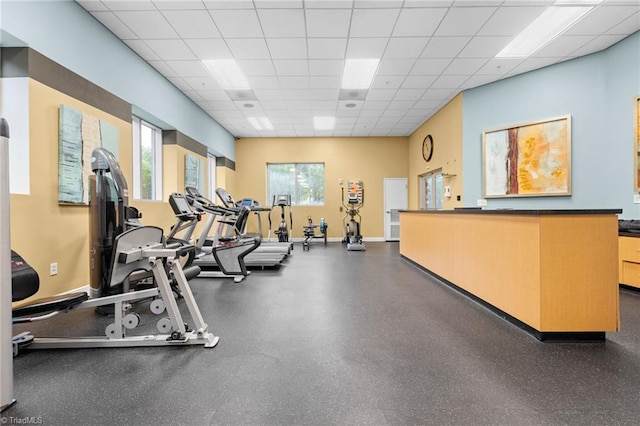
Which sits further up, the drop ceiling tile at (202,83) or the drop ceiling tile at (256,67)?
the drop ceiling tile at (202,83)

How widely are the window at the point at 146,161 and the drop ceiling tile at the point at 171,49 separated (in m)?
1.27

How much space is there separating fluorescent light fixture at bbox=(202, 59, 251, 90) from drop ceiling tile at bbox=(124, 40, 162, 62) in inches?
29.0

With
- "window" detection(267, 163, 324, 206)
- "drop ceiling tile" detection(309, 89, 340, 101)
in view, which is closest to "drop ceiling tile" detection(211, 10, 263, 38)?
"drop ceiling tile" detection(309, 89, 340, 101)

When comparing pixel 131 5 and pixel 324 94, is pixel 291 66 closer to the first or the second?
pixel 324 94

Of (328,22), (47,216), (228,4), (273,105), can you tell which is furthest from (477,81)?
(47,216)

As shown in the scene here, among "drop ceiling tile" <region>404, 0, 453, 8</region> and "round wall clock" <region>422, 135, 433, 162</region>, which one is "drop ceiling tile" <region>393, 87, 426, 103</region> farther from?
"drop ceiling tile" <region>404, 0, 453, 8</region>

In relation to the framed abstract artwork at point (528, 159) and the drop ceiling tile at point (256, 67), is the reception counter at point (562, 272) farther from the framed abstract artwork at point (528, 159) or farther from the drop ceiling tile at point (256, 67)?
the drop ceiling tile at point (256, 67)

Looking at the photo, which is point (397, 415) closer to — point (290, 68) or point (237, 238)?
point (237, 238)

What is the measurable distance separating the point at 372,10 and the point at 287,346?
12.8ft

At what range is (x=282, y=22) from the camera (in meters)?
3.77

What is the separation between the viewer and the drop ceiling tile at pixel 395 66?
15.7 feet

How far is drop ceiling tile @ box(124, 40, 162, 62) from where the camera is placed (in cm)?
418

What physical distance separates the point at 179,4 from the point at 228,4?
58 centimetres

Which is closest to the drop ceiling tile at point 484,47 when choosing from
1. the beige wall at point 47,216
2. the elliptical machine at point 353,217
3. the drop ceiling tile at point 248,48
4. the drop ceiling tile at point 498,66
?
the drop ceiling tile at point 498,66
